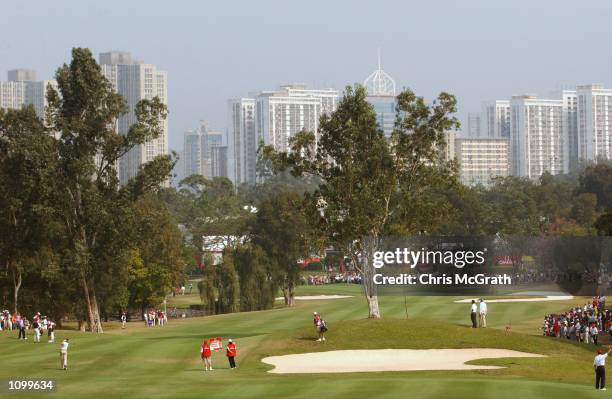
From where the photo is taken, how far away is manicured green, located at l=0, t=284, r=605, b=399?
41.3 metres

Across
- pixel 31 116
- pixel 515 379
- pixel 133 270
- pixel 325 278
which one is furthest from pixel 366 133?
pixel 325 278

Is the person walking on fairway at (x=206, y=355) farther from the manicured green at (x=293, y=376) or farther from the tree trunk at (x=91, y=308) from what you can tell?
the tree trunk at (x=91, y=308)

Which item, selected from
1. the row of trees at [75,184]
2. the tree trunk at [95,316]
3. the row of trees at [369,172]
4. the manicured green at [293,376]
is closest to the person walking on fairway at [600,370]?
the manicured green at [293,376]

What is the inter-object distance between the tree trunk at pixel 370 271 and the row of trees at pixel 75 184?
23.4 m

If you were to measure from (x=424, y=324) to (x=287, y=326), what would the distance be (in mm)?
20755

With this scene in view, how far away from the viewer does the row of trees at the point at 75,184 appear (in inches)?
3130

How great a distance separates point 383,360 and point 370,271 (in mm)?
9624

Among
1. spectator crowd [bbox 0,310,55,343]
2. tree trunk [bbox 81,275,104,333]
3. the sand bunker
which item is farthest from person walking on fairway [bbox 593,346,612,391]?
tree trunk [bbox 81,275,104,333]

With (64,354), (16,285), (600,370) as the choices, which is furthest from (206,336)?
(600,370)

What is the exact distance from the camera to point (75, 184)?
3159 inches

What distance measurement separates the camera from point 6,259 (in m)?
85.1

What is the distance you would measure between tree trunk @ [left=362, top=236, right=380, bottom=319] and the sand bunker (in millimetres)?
6871

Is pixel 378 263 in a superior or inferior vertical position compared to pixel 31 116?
inferior

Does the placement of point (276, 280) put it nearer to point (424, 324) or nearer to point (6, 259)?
point (6, 259)
